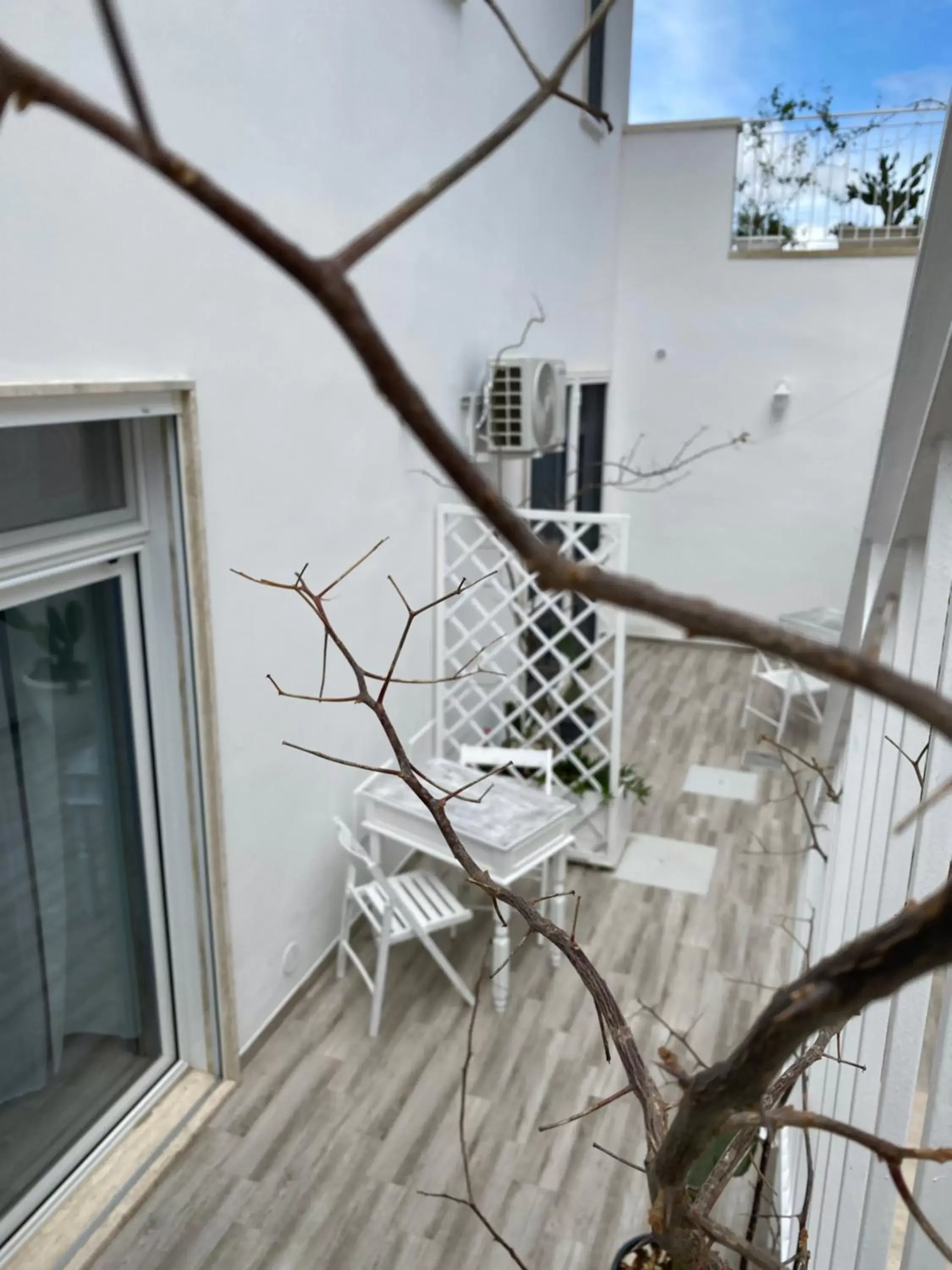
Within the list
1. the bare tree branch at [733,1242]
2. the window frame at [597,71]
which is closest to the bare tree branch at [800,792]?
the bare tree branch at [733,1242]

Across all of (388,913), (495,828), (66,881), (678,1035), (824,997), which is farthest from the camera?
(495,828)

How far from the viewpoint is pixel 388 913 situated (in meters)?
3.01

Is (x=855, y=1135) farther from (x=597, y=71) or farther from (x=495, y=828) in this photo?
(x=597, y=71)

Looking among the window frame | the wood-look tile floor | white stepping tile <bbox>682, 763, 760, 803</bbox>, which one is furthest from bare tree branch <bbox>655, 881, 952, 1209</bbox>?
the window frame

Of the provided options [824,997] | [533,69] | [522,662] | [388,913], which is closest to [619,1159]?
[824,997]

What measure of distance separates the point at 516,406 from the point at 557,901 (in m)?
2.05

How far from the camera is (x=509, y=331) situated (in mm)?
4492

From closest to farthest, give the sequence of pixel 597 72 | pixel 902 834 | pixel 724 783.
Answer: pixel 902 834 → pixel 724 783 → pixel 597 72

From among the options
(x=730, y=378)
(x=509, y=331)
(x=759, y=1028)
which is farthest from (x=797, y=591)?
(x=759, y=1028)

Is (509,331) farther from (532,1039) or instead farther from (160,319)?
(532,1039)

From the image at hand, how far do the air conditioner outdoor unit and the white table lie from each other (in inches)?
55.8

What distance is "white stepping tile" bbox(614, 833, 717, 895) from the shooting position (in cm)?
395

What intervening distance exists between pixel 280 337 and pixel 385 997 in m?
2.16

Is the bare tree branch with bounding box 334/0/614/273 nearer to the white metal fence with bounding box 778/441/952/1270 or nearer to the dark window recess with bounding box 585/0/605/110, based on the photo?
the white metal fence with bounding box 778/441/952/1270
